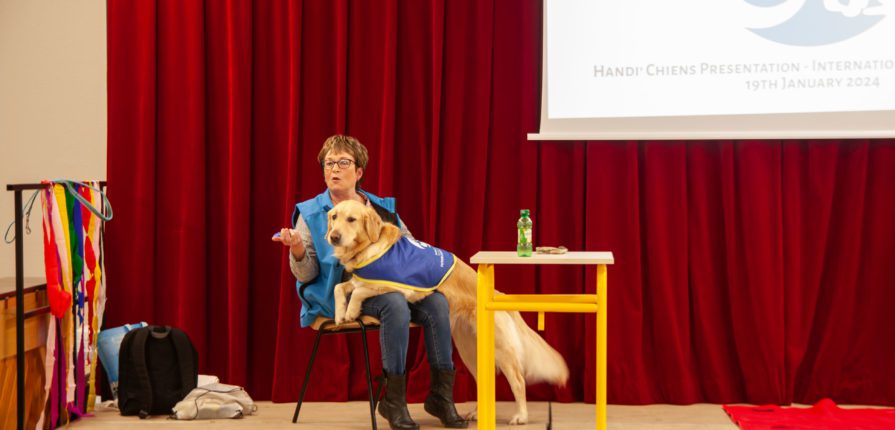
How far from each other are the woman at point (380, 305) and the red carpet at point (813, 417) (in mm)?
1100

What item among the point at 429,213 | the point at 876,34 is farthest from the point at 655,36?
the point at 429,213

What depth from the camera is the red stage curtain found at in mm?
3479

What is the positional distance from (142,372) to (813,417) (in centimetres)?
263

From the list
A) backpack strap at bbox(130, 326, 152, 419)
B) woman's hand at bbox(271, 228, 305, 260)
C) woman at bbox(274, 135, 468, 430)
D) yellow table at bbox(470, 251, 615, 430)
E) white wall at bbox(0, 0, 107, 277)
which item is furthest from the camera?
white wall at bbox(0, 0, 107, 277)

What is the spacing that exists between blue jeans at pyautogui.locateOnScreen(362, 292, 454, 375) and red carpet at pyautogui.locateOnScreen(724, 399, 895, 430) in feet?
3.77

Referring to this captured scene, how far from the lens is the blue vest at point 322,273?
120 inches

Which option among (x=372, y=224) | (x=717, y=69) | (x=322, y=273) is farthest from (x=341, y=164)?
(x=717, y=69)

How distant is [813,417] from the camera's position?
126 inches

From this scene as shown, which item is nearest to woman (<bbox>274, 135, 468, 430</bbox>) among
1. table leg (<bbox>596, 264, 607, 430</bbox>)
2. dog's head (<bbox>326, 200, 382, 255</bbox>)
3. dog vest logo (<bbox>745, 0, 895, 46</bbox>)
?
dog's head (<bbox>326, 200, 382, 255</bbox>)

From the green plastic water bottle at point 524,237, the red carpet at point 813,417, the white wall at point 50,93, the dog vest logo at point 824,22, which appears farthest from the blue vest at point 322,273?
the dog vest logo at point 824,22

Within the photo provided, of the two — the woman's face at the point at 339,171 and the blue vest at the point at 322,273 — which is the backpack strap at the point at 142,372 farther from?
the woman's face at the point at 339,171

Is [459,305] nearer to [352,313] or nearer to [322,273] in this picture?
[352,313]

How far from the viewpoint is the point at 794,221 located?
3467 mm

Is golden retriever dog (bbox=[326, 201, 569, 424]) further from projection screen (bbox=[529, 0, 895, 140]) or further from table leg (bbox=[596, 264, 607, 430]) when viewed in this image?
projection screen (bbox=[529, 0, 895, 140])
